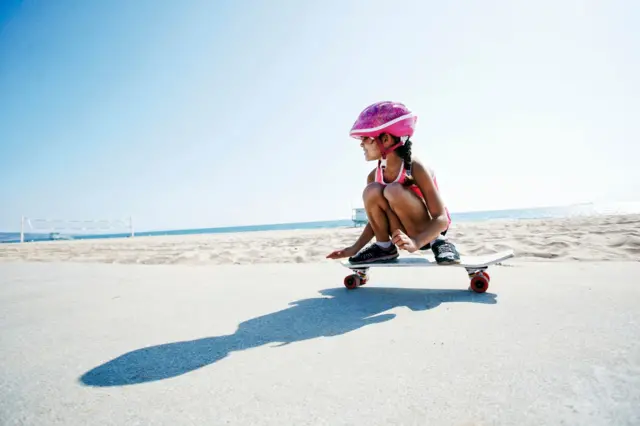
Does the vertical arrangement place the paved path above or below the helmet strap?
below

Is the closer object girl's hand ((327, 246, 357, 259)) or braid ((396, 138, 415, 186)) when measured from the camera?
braid ((396, 138, 415, 186))

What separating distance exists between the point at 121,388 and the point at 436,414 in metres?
0.77

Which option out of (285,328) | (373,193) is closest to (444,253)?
(373,193)

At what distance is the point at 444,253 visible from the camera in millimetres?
1694

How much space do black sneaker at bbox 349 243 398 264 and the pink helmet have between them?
2.19 feet

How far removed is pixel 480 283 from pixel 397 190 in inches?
26.9

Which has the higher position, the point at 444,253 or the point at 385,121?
the point at 385,121

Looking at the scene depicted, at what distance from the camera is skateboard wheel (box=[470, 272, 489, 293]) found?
1731mm

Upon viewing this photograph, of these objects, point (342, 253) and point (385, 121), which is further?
point (342, 253)

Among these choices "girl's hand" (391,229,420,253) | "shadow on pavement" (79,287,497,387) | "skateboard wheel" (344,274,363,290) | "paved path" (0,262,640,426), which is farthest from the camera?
"skateboard wheel" (344,274,363,290)

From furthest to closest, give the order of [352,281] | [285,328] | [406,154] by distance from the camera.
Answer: [352,281] < [406,154] < [285,328]

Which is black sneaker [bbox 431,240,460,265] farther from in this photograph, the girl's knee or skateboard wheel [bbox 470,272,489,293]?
the girl's knee

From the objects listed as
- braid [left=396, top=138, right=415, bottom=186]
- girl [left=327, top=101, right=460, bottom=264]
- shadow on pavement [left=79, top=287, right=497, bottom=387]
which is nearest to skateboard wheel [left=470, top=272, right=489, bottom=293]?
shadow on pavement [left=79, top=287, right=497, bottom=387]

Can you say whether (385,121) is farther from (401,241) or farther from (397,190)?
(401,241)
